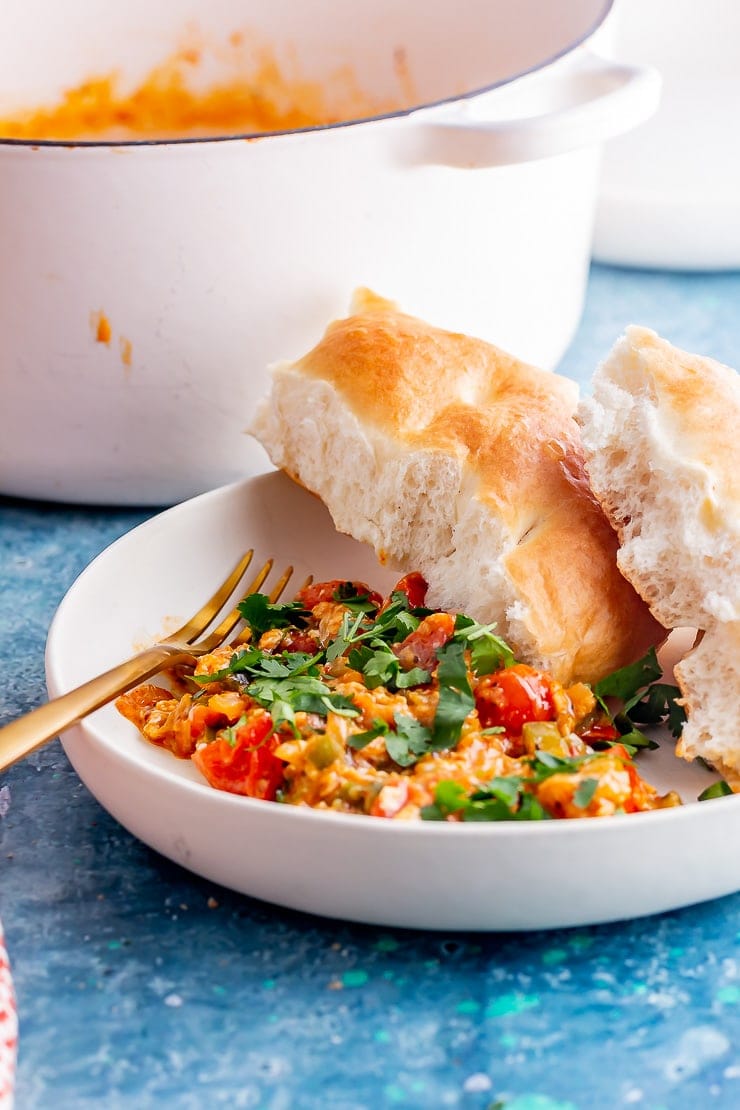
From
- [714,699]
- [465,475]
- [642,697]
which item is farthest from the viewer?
[465,475]

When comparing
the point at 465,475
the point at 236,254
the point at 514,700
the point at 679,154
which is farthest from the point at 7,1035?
the point at 679,154

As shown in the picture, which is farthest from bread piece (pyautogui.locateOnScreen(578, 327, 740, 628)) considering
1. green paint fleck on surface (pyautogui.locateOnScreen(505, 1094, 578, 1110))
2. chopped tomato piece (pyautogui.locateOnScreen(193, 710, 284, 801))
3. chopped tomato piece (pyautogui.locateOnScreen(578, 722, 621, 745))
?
green paint fleck on surface (pyautogui.locateOnScreen(505, 1094, 578, 1110))

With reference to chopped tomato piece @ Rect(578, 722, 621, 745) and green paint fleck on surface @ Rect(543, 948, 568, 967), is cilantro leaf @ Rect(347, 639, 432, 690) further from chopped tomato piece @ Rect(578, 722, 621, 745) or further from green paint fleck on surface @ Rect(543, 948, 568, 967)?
green paint fleck on surface @ Rect(543, 948, 568, 967)

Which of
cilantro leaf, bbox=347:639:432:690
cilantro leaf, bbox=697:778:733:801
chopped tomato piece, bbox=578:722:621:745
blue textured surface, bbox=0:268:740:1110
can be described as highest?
cilantro leaf, bbox=347:639:432:690

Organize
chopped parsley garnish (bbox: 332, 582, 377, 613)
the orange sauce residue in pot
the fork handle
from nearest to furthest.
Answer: the fork handle, chopped parsley garnish (bbox: 332, 582, 377, 613), the orange sauce residue in pot

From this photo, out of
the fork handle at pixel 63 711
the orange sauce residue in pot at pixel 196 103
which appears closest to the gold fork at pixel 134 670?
the fork handle at pixel 63 711

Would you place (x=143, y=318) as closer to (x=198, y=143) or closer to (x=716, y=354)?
(x=198, y=143)

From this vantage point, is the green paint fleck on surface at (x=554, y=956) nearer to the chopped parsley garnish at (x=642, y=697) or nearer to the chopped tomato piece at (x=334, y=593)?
the chopped parsley garnish at (x=642, y=697)

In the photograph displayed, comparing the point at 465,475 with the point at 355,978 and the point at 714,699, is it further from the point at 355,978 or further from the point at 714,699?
the point at 355,978
